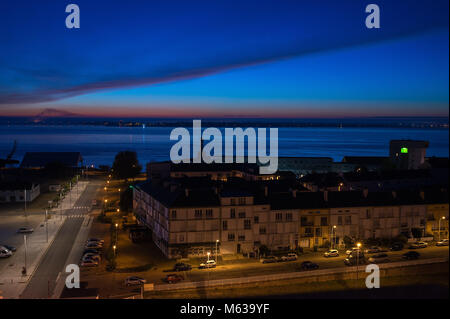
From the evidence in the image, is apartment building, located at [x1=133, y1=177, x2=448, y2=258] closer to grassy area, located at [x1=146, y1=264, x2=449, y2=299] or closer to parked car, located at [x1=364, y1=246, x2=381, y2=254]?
parked car, located at [x1=364, y1=246, x2=381, y2=254]

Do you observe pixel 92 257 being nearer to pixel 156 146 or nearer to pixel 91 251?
pixel 91 251

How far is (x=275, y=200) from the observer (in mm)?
10852

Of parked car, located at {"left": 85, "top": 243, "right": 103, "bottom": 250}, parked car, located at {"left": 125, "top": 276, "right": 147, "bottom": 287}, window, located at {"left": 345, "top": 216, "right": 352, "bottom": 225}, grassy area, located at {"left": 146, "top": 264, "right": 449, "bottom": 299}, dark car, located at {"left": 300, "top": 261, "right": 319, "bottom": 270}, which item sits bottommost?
grassy area, located at {"left": 146, "top": 264, "right": 449, "bottom": 299}

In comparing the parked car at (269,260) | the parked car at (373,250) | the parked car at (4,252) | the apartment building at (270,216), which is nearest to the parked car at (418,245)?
the apartment building at (270,216)

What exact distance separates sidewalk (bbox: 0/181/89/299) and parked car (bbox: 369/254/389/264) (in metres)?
6.91

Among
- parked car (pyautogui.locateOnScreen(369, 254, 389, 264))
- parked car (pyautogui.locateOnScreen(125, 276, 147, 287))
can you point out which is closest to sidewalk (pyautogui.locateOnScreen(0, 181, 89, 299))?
parked car (pyautogui.locateOnScreen(125, 276, 147, 287))

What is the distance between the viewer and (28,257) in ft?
32.4

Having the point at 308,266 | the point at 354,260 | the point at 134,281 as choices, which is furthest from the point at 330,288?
the point at 134,281

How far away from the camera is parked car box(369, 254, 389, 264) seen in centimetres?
950

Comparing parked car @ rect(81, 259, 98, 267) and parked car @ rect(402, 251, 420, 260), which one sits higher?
parked car @ rect(402, 251, 420, 260)

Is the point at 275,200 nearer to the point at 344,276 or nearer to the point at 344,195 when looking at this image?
the point at 344,195

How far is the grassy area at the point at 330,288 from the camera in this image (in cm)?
806
